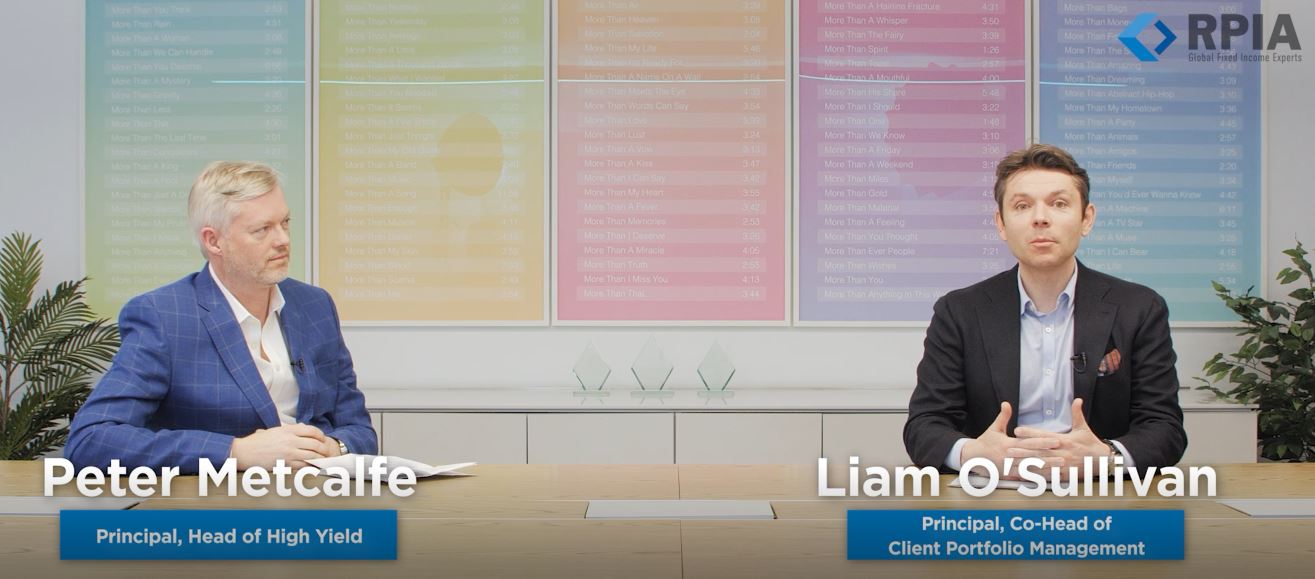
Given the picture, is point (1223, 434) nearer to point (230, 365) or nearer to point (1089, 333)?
point (1089, 333)

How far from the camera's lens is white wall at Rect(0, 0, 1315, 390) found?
14.5 feet

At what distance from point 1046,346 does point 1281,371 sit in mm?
2177

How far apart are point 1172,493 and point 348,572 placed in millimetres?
1353

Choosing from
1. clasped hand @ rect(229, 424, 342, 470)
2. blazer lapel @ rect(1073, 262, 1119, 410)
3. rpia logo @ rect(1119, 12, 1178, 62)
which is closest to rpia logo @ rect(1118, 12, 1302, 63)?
rpia logo @ rect(1119, 12, 1178, 62)

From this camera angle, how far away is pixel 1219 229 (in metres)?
4.40

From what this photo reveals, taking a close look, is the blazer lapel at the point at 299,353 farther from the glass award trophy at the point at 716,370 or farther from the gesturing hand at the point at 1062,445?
the glass award trophy at the point at 716,370

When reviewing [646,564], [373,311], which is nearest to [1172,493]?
[646,564]

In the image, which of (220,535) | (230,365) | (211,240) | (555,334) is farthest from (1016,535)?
(555,334)

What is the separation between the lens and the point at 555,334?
4.42 meters

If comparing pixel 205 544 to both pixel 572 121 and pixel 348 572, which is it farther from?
pixel 572 121

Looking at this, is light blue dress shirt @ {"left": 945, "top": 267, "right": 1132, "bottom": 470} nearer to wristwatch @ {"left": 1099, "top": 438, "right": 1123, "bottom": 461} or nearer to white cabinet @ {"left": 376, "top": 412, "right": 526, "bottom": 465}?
wristwatch @ {"left": 1099, "top": 438, "right": 1123, "bottom": 461}

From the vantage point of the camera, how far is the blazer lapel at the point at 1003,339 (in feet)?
7.92

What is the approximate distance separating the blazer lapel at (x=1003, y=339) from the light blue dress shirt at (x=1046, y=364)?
Result: 2cm

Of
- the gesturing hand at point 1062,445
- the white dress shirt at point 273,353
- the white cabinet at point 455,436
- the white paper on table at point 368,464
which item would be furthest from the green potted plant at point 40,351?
Result: the gesturing hand at point 1062,445
